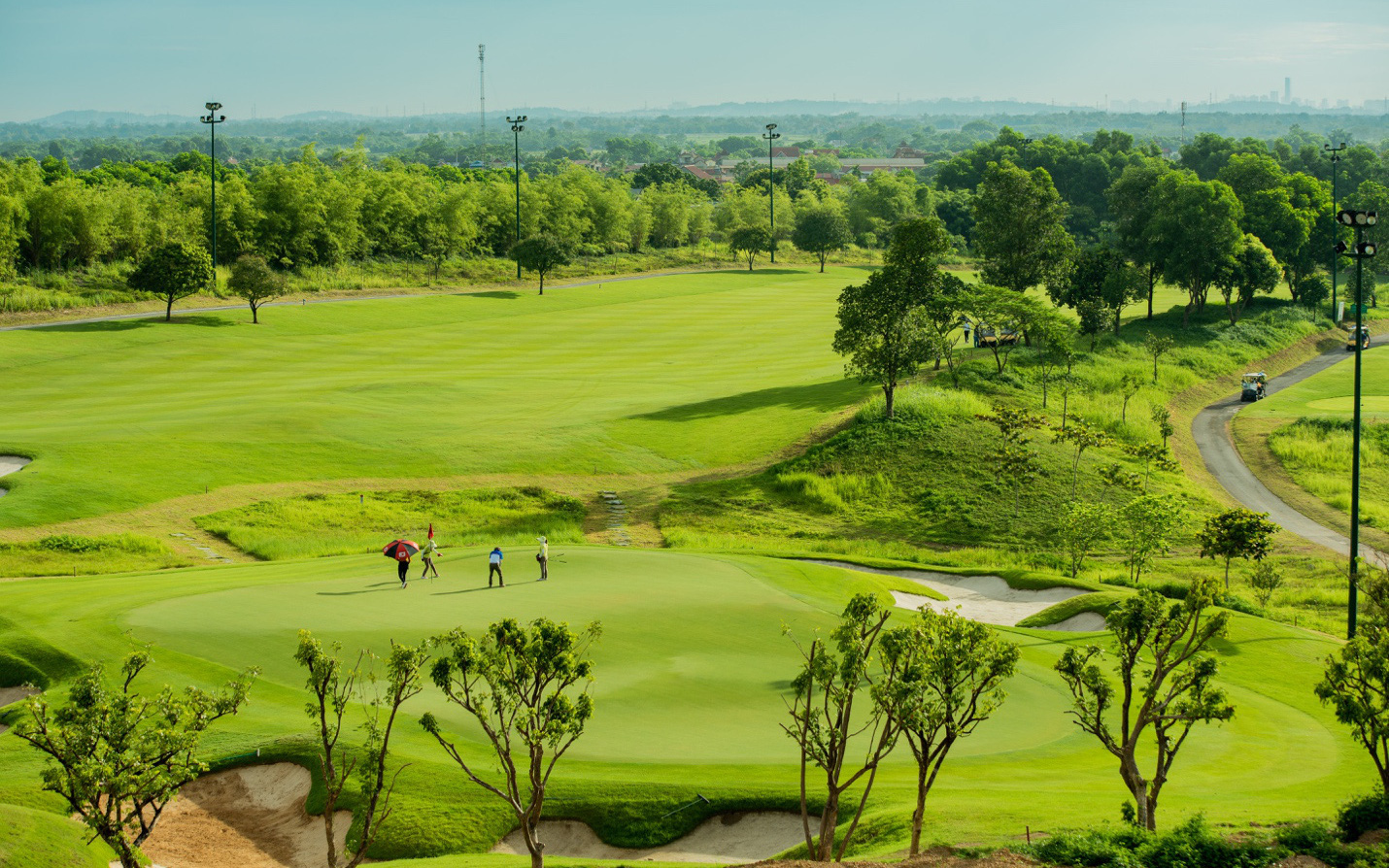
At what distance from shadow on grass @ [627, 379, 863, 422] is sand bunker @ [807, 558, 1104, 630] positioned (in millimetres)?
22480

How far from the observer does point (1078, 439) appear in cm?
5059

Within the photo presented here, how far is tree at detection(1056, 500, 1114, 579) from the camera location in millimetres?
42812

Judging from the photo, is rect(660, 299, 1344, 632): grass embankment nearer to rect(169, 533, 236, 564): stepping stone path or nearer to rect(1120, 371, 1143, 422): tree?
rect(1120, 371, 1143, 422): tree

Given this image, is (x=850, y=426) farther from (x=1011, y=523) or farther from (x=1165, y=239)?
(x=1165, y=239)

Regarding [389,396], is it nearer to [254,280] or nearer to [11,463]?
[11,463]

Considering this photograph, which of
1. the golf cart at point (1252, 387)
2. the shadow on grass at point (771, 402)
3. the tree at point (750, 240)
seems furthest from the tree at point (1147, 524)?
the tree at point (750, 240)

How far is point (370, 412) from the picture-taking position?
5847 centimetres

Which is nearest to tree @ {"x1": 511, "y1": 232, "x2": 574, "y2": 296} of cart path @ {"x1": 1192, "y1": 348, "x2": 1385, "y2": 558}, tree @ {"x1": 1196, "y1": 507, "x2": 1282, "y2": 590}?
cart path @ {"x1": 1192, "y1": 348, "x2": 1385, "y2": 558}

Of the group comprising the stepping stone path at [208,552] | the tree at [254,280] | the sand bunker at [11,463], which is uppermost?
the tree at [254,280]

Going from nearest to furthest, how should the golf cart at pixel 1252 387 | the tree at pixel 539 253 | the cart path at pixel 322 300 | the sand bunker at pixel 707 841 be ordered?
the sand bunker at pixel 707 841 → the golf cart at pixel 1252 387 → the cart path at pixel 322 300 → the tree at pixel 539 253

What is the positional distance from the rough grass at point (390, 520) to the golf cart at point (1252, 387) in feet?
160

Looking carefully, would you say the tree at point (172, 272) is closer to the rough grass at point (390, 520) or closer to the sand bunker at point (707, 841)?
the rough grass at point (390, 520)

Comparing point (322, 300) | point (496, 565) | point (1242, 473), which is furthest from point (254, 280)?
point (1242, 473)

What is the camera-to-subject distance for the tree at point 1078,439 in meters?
49.8
